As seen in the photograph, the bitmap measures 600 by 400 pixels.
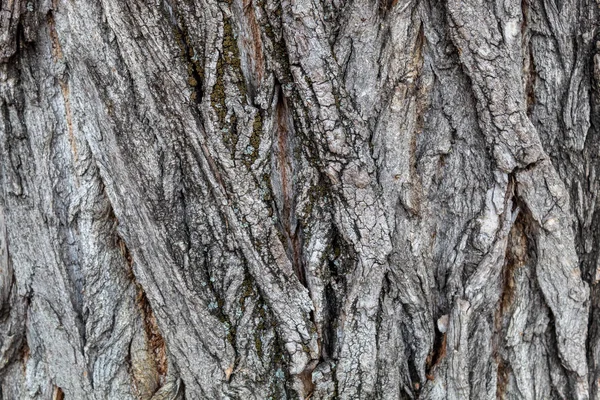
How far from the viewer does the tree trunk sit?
150 centimetres

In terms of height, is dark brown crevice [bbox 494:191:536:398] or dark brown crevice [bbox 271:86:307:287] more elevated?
dark brown crevice [bbox 271:86:307:287]

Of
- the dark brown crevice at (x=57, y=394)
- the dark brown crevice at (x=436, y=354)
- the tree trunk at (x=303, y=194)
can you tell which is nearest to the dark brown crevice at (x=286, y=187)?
the tree trunk at (x=303, y=194)

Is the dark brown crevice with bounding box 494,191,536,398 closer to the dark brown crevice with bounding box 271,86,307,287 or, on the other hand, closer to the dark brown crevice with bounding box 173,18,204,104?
the dark brown crevice with bounding box 271,86,307,287

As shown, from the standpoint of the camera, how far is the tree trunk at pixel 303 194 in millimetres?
1502

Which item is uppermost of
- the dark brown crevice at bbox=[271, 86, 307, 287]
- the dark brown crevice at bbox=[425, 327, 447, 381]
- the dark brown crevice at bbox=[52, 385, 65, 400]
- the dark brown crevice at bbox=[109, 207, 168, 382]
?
the dark brown crevice at bbox=[271, 86, 307, 287]

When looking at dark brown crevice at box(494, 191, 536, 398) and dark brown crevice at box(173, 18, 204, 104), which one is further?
dark brown crevice at box(494, 191, 536, 398)

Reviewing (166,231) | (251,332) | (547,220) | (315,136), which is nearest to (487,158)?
(547,220)

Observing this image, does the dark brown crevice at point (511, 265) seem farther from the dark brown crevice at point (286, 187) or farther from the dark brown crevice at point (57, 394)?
the dark brown crevice at point (57, 394)

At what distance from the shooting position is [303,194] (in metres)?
1.57

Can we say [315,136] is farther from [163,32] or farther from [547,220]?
[547,220]

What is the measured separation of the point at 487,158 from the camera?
5.27ft

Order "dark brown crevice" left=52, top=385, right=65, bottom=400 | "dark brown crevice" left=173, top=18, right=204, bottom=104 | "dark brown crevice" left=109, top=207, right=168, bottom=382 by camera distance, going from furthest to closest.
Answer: "dark brown crevice" left=52, top=385, right=65, bottom=400 < "dark brown crevice" left=109, top=207, right=168, bottom=382 < "dark brown crevice" left=173, top=18, right=204, bottom=104

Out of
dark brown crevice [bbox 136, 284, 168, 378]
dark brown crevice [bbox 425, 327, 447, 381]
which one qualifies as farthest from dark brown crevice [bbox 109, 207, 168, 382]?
dark brown crevice [bbox 425, 327, 447, 381]

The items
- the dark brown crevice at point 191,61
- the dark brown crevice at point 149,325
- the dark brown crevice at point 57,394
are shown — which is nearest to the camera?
the dark brown crevice at point 191,61
